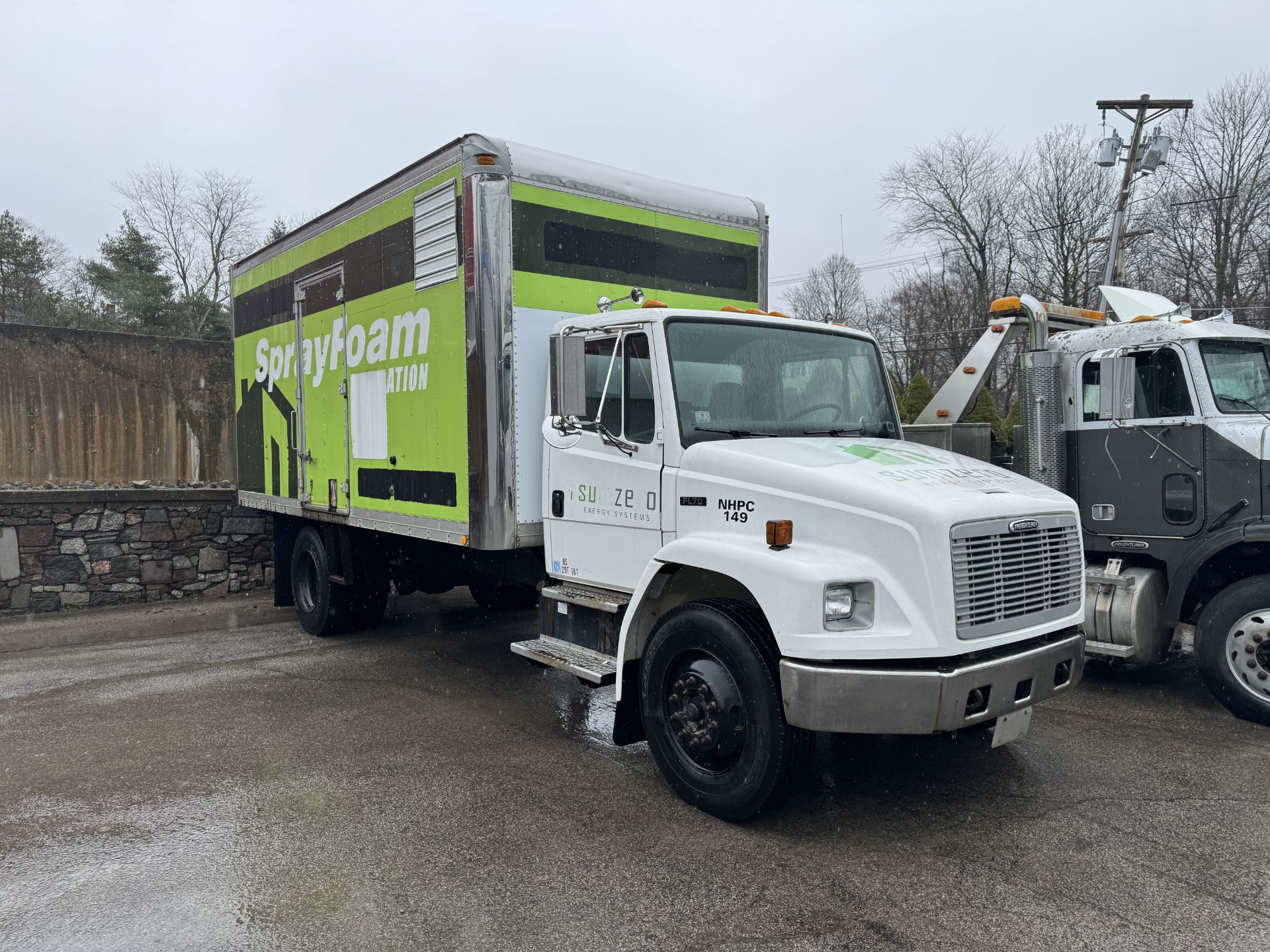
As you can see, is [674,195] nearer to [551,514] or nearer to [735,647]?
[551,514]

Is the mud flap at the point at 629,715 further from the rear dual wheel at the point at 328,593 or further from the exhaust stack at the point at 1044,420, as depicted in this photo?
the rear dual wheel at the point at 328,593

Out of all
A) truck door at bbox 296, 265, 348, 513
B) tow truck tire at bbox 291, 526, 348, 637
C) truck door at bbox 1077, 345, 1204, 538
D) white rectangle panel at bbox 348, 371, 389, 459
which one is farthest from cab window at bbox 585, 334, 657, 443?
tow truck tire at bbox 291, 526, 348, 637

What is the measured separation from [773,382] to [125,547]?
8.95 metres

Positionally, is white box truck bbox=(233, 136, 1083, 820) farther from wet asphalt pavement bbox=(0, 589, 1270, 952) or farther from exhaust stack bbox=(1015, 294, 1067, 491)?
exhaust stack bbox=(1015, 294, 1067, 491)

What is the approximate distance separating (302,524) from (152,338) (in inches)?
185

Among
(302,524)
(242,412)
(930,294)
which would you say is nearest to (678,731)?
(302,524)

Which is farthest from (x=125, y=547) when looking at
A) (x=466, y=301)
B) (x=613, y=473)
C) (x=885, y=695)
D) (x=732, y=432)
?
(x=885, y=695)

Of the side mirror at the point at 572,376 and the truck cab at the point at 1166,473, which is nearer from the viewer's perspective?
the side mirror at the point at 572,376

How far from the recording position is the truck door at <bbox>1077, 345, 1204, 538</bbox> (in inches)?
245

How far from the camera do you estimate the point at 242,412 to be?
940cm

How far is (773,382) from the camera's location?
502 centimetres

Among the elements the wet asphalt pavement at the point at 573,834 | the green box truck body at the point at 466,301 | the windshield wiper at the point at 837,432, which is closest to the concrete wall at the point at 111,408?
the green box truck body at the point at 466,301

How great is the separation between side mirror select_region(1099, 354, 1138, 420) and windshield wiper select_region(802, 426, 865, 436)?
2255mm

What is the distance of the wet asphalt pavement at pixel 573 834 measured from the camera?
3367 millimetres
